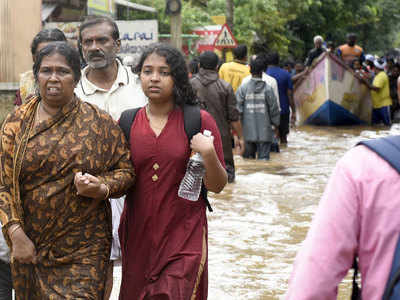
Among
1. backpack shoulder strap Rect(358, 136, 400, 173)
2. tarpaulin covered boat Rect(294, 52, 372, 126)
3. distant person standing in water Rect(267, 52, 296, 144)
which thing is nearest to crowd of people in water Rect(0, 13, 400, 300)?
backpack shoulder strap Rect(358, 136, 400, 173)

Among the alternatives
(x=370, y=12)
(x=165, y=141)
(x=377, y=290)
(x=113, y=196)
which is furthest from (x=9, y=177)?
(x=370, y=12)

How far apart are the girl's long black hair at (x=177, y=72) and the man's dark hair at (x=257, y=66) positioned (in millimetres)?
7955

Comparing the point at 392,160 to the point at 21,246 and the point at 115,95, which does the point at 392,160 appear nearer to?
the point at 21,246

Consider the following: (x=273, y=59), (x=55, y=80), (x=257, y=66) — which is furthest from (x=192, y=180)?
(x=273, y=59)

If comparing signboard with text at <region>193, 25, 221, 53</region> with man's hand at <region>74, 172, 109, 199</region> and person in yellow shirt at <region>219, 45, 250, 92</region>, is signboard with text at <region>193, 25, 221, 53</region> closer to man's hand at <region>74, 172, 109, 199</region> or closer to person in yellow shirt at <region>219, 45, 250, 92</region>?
person in yellow shirt at <region>219, 45, 250, 92</region>

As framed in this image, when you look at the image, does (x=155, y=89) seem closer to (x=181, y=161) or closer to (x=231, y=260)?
(x=181, y=161)

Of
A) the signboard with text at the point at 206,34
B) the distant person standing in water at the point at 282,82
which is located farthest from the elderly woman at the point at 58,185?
the signboard with text at the point at 206,34

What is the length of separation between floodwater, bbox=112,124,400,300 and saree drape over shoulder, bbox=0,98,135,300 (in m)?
2.22

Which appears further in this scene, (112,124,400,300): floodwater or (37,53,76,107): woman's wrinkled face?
(112,124,400,300): floodwater

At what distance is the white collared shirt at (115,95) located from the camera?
473cm

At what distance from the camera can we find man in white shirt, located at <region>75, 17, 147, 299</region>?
4.73 m

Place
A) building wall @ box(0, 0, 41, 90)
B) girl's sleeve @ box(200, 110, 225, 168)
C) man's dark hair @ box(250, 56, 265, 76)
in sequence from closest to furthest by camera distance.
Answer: girl's sleeve @ box(200, 110, 225, 168), man's dark hair @ box(250, 56, 265, 76), building wall @ box(0, 0, 41, 90)

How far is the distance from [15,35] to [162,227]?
31.5 feet

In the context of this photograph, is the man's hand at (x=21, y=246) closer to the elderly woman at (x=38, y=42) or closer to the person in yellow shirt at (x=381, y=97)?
the elderly woman at (x=38, y=42)
